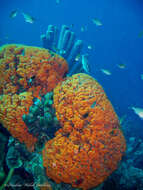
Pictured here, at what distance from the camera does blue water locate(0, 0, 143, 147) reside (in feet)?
75.9

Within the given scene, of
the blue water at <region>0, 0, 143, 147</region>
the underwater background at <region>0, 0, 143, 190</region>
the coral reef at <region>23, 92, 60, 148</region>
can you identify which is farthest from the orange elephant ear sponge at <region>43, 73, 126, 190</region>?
the blue water at <region>0, 0, 143, 147</region>

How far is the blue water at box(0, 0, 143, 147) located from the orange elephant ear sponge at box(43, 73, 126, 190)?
9.24 metres

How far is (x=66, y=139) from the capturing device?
236 centimetres

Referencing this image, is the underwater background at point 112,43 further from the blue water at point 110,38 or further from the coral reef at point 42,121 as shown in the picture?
the coral reef at point 42,121

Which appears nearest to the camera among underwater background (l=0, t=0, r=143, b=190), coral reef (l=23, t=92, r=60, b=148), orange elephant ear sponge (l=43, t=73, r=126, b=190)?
orange elephant ear sponge (l=43, t=73, r=126, b=190)

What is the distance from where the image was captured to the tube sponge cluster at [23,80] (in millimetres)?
2549

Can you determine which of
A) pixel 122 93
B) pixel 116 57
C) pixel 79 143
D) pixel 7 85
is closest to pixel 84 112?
pixel 79 143

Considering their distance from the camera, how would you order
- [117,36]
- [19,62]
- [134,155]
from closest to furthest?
[19,62], [134,155], [117,36]

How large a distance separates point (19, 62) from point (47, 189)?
2980 millimetres

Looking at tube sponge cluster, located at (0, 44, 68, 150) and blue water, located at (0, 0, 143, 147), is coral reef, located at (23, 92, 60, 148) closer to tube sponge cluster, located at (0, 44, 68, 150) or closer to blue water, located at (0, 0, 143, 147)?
tube sponge cluster, located at (0, 44, 68, 150)

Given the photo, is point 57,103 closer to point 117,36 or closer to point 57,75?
point 57,75

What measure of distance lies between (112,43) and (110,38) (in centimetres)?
677

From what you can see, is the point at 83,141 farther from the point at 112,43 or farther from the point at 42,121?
the point at 112,43

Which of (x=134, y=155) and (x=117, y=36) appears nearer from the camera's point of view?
(x=134, y=155)
